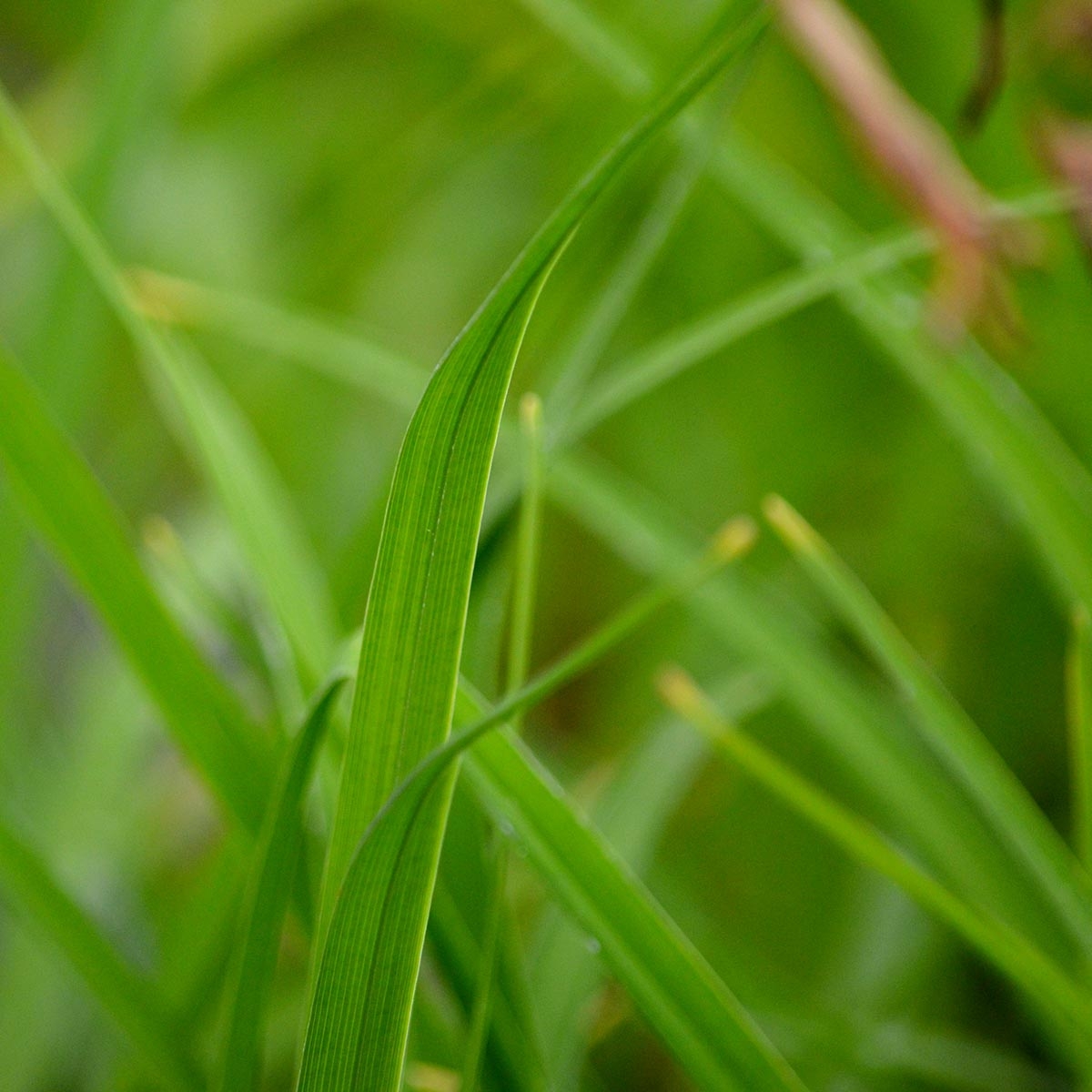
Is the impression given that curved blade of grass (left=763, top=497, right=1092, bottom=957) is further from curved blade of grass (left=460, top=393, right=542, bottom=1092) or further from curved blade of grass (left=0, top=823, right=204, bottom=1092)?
curved blade of grass (left=0, top=823, right=204, bottom=1092)

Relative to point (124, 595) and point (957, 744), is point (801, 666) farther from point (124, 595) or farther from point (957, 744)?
point (124, 595)

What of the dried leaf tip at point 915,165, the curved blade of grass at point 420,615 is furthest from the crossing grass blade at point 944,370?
the curved blade of grass at point 420,615

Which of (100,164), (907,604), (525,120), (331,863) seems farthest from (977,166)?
(331,863)

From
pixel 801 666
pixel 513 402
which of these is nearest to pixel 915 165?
pixel 801 666

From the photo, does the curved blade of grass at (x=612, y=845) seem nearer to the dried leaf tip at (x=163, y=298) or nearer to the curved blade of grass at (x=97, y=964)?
the curved blade of grass at (x=97, y=964)

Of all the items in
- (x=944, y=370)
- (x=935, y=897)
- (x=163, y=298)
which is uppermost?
(x=163, y=298)

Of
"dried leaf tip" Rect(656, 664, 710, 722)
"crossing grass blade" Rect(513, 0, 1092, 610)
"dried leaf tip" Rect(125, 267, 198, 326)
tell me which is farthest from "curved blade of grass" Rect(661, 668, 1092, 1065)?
"dried leaf tip" Rect(125, 267, 198, 326)
